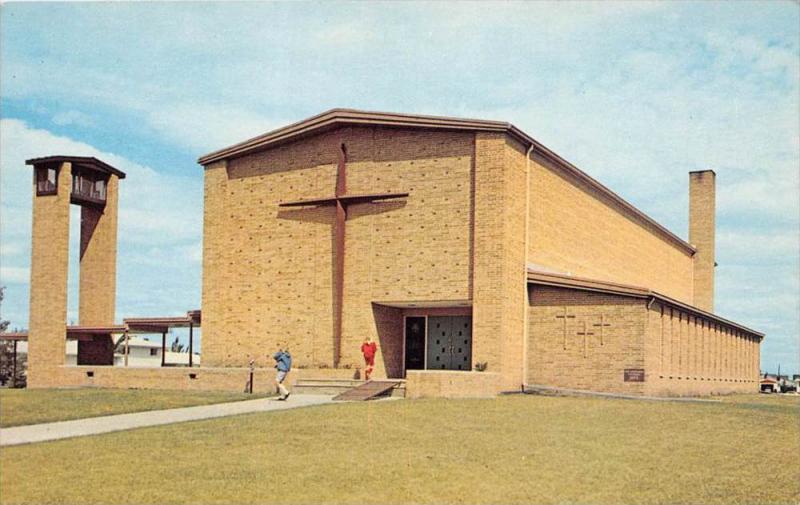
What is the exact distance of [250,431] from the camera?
15945mm

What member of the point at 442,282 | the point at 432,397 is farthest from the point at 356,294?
the point at 432,397

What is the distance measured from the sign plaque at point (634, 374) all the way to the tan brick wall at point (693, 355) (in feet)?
1.44

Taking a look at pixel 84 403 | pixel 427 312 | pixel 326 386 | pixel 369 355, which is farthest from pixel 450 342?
pixel 84 403

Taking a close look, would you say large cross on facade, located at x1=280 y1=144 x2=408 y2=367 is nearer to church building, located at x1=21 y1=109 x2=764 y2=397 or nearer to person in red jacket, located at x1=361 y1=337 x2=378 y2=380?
church building, located at x1=21 y1=109 x2=764 y2=397

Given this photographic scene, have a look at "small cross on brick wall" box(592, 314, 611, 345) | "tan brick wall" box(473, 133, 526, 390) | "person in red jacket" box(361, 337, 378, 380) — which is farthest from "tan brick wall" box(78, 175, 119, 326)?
"small cross on brick wall" box(592, 314, 611, 345)

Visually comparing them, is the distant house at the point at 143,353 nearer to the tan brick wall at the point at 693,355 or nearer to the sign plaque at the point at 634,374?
the tan brick wall at the point at 693,355

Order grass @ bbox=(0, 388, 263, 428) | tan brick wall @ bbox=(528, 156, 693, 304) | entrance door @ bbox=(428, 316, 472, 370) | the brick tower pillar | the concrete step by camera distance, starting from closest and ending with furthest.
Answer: grass @ bbox=(0, 388, 263, 428) → the concrete step → entrance door @ bbox=(428, 316, 472, 370) → tan brick wall @ bbox=(528, 156, 693, 304) → the brick tower pillar

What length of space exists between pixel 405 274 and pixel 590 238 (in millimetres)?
11638

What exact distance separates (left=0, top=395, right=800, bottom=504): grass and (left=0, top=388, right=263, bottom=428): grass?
3.48 metres

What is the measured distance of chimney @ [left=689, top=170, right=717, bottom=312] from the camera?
5656 cm

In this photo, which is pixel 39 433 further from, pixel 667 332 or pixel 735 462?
pixel 667 332

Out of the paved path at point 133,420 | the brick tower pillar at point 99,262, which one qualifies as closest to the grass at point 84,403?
the paved path at point 133,420

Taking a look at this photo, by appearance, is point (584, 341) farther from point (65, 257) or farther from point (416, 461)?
point (65, 257)

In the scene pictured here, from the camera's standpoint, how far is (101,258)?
3903 cm
